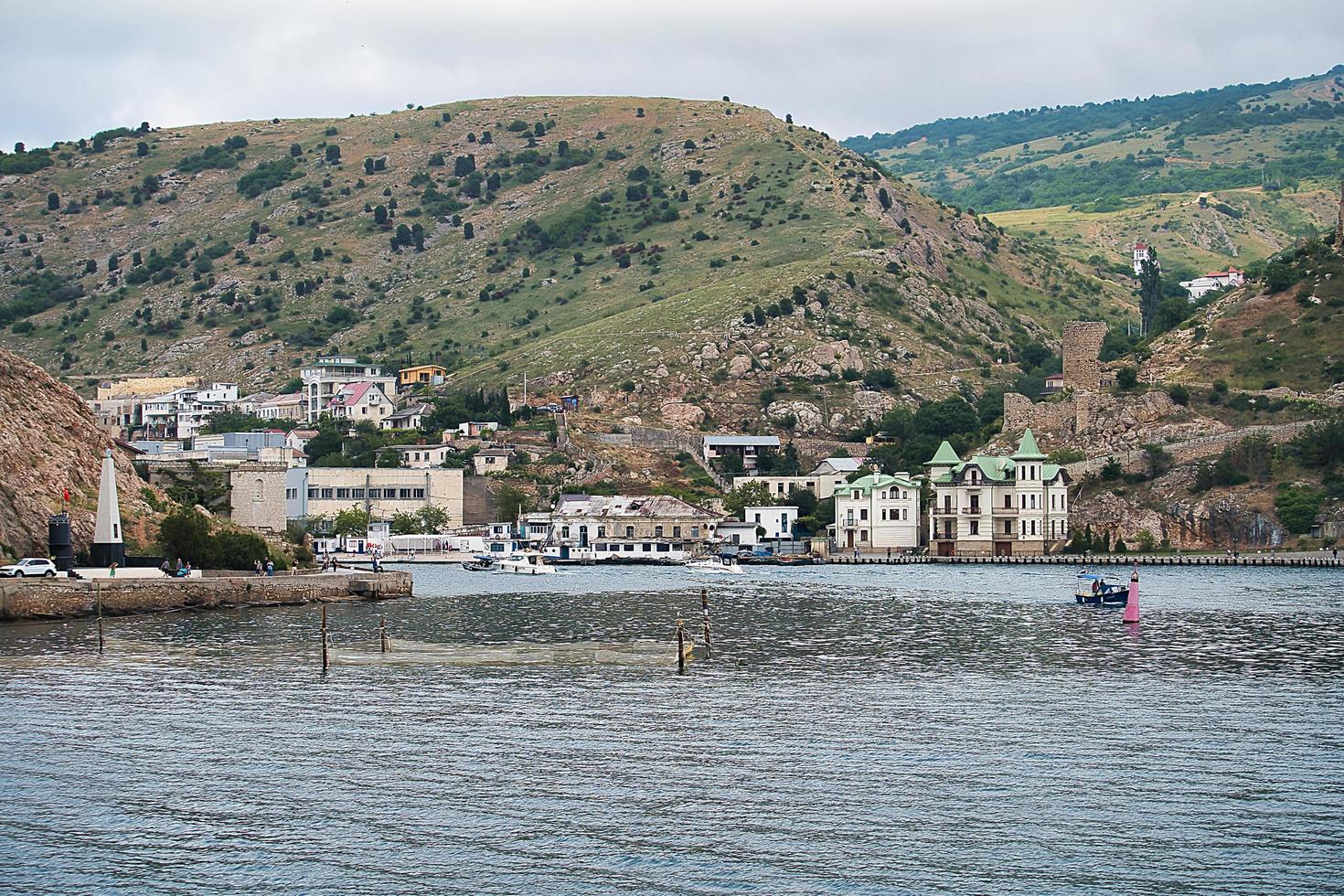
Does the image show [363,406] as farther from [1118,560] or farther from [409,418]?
[1118,560]

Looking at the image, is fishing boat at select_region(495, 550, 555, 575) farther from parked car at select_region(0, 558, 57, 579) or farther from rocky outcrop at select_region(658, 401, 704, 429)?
parked car at select_region(0, 558, 57, 579)

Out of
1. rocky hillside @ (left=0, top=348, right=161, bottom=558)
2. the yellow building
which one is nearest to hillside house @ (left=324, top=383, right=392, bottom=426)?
the yellow building

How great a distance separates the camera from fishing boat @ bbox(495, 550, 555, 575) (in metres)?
119

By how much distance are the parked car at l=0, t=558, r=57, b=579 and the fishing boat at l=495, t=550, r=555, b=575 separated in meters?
50.5

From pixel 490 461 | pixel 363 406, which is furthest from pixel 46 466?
pixel 363 406

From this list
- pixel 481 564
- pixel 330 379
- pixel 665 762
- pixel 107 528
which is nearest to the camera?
pixel 665 762

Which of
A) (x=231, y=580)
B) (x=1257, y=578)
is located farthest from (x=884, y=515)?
→ (x=231, y=580)

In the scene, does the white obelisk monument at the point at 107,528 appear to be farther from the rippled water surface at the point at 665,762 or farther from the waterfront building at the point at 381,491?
the waterfront building at the point at 381,491

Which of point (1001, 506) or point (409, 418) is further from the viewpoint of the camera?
point (409, 418)

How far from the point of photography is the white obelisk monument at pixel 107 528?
73250 millimetres

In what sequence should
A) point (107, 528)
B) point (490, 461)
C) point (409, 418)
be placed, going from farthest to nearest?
1. point (409, 418)
2. point (490, 461)
3. point (107, 528)

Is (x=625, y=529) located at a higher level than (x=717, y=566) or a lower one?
higher

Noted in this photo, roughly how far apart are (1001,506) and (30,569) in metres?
85.4

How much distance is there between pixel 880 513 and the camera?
140125 mm
